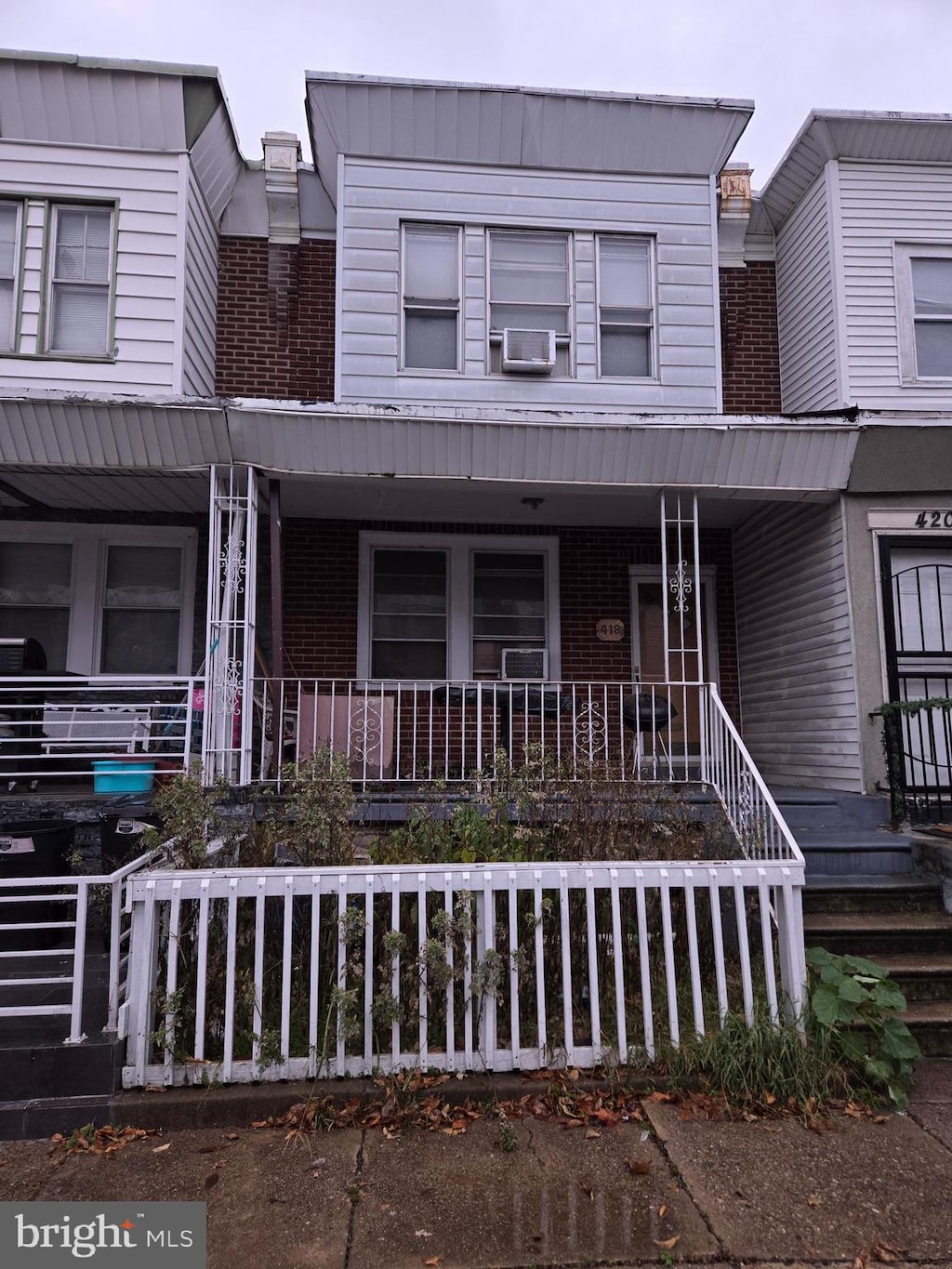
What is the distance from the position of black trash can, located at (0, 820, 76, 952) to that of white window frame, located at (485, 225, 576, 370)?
567 centimetres

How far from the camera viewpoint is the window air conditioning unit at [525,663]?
29.1ft

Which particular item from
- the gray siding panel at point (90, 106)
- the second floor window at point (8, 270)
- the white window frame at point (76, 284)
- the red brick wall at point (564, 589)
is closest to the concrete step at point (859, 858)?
the red brick wall at point (564, 589)

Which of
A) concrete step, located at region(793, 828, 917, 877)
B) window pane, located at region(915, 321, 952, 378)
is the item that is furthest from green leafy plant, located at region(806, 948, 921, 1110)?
window pane, located at region(915, 321, 952, 378)

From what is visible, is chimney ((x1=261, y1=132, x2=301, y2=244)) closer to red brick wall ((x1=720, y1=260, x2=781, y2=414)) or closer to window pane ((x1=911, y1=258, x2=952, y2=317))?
red brick wall ((x1=720, y1=260, x2=781, y2=414))

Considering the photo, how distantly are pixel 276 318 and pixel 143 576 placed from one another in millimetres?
3195

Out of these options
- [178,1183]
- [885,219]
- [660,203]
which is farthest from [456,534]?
[178,1183]

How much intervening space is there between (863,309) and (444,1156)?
835 cm

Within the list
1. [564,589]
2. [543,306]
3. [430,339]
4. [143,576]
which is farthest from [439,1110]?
[543,306]

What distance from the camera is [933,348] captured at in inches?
329

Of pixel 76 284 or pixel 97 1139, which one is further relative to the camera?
pixel 76 284

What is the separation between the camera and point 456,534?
9.01 metres

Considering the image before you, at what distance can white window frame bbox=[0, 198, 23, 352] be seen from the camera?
749cm

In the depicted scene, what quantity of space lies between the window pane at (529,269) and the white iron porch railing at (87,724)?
196 inches

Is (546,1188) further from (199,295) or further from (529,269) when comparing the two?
(199,295)
